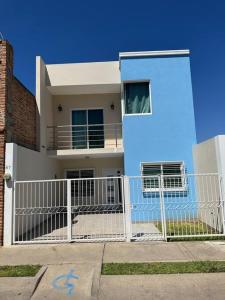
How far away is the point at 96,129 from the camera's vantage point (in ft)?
56.8

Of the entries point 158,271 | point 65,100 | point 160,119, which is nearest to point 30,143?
point 65,100

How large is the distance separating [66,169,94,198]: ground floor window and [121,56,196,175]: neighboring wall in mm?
3454

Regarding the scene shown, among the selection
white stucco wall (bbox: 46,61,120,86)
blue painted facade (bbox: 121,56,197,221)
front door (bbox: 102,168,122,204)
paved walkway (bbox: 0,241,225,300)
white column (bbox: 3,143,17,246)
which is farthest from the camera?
white stucco wall (bbox: 46,61,120,86)

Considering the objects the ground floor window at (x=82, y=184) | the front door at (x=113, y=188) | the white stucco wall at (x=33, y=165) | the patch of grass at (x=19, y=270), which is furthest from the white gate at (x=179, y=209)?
the white stucco wall at (x=33, y=165)

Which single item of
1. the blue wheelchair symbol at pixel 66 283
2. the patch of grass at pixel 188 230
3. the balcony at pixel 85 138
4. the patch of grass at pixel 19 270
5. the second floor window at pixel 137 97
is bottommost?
the blue wheelchair symbol at pixel 66 283

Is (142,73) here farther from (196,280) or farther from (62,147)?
(196,280)

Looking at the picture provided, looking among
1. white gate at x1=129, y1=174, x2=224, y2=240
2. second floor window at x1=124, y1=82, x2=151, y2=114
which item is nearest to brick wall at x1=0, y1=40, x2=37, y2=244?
second floor window at x1=124, y1=82, x2=151, y2=114

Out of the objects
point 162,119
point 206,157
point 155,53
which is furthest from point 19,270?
point 155,53

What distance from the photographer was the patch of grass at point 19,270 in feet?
21.0

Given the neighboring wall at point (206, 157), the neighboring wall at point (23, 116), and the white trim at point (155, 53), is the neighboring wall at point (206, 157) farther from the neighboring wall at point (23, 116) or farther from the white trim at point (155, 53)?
the neighboring wall at point (23, 116)

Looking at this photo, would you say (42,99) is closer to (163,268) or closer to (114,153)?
(114,153)

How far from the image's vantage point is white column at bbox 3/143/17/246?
922 cm

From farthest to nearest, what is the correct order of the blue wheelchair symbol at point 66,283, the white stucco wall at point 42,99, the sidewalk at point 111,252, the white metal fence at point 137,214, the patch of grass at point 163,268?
the white stucco wall at point 42,99
the white metal fence at point 137,214
the sidewalk at point 111,252
the patch of grass at point 163,268
the blue wheelchair symbol at point 66,283

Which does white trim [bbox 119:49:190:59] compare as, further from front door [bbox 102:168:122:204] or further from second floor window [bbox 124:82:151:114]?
front door [bbox 102:168:122:204]
